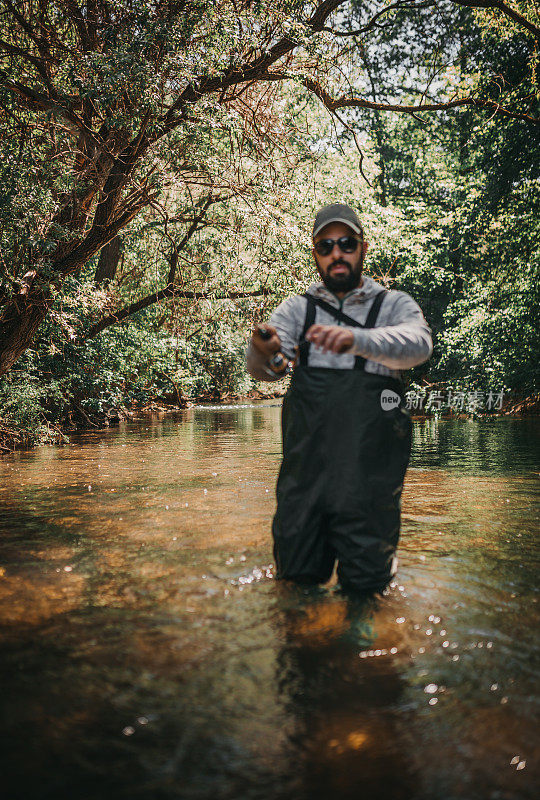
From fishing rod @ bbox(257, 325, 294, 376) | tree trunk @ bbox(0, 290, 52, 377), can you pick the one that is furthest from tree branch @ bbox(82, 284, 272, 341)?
fishing rod @ bbox(257, 325, 294, 376)

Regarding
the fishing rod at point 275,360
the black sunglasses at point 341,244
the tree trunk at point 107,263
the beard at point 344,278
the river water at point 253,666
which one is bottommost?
the river water at point 253,666

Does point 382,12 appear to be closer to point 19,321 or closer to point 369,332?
point 19,321

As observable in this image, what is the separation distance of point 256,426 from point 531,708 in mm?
16161

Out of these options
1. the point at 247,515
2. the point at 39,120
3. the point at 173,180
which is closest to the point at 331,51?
the point at 173,180

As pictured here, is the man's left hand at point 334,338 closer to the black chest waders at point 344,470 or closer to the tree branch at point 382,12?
the black chest waders at point 344,470

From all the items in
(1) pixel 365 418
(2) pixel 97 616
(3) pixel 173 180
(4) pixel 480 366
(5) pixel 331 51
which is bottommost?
(2) pixel 97 616

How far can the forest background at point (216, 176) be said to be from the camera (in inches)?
368

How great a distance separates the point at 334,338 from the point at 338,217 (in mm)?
876

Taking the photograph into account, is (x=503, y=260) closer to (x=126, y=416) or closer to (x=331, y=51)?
(x=331, y=51)

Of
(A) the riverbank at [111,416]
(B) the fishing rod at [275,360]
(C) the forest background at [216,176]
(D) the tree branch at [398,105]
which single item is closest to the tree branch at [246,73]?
(C) the forest background at [216,176]

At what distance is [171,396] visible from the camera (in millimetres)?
30922

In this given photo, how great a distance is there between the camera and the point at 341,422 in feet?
11.6

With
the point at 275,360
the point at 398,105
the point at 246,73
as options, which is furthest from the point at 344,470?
the point at 398,105

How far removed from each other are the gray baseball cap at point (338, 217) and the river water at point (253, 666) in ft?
6.48
